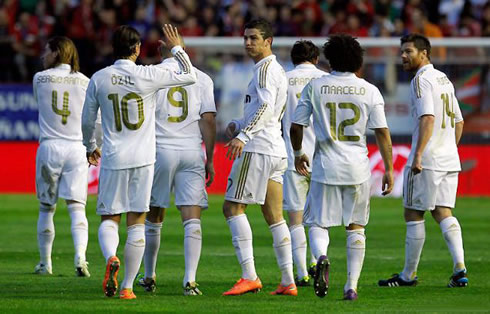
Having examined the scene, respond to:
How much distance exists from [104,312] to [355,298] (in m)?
2.21

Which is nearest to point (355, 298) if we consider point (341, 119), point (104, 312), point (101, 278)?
point (341, 119)

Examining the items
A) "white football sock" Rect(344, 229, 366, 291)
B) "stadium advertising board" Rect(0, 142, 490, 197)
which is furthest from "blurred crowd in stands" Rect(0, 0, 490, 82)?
"white football sock" Rect(344, 229, 366, 291)

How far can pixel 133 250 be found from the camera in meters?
10.2

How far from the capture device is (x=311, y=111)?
33.7 ft

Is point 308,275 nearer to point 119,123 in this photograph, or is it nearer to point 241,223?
point 241,223

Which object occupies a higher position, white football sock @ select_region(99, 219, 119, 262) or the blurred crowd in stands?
the blurred crowd in stands

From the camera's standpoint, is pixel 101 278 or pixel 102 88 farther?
pixel 101 278

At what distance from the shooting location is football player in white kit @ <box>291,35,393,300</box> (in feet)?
33.3

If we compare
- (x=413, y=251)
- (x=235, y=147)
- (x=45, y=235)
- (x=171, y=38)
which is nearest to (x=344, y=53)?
(x=235, y=147)

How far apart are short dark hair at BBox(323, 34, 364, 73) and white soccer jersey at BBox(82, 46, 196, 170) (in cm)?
119

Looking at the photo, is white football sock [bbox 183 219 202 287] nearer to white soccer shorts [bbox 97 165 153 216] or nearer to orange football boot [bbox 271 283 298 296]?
white soccer shorts [bbox 97 165 153 216]

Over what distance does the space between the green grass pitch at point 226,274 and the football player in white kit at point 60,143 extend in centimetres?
47

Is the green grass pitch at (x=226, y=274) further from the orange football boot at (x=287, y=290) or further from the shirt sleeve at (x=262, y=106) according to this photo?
the shirt sleeve at (x=262, y=106)

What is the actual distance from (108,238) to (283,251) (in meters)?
1.61
